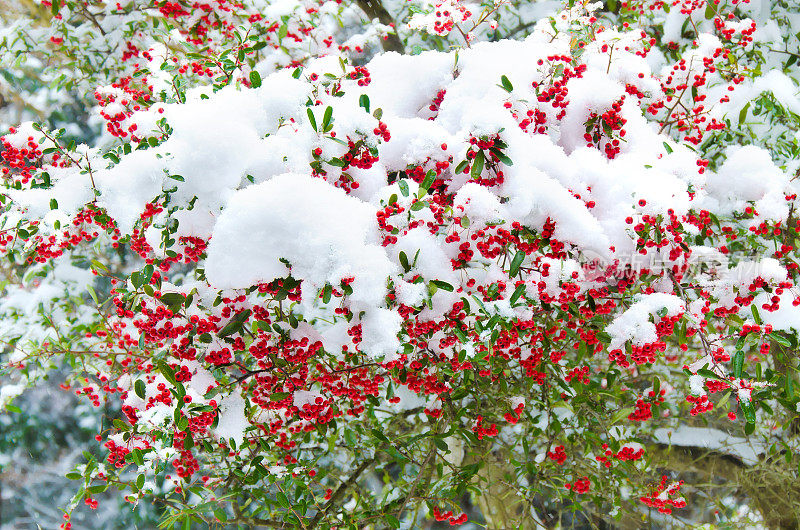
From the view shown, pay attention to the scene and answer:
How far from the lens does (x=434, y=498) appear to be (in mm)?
2439

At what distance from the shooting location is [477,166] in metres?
1.70

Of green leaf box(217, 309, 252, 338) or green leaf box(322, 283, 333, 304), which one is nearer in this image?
green leaf box(322, 283, 333, 304)

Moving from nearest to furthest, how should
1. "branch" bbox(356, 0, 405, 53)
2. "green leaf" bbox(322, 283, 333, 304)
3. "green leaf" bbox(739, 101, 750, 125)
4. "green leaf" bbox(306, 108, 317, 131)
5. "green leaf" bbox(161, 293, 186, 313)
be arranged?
"green leaf" bbox(322, 283, 333, 304) → "green leaf" bbox(306, 108, 317, 131) → "green leaf" bbox(161, 293, 186, 313) → "green leaf" bbox(739, 101, 750, 125) → "branch" bbox(356, 0, 405, 53)

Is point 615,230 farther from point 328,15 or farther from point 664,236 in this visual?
point 328,15

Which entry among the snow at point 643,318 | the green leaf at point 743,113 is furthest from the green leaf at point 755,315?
the green leaf at point 743,113

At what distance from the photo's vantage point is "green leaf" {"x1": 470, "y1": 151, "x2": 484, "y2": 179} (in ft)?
5.56

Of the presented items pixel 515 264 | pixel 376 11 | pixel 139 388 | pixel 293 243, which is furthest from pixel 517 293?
pixel 376 11

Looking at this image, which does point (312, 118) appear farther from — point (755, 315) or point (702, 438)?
point (702, 438)

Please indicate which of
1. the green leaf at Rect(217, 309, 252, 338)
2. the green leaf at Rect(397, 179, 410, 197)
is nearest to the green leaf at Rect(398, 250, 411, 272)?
the green leaf at Rect(397, 179, 410, 197)

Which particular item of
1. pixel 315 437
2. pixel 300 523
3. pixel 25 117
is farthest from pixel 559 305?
pixel 25 117

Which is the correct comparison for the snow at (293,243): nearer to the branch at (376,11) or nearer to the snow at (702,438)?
the branch at (376,11)

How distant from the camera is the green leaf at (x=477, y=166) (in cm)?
169

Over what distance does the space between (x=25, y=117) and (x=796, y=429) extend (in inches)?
231

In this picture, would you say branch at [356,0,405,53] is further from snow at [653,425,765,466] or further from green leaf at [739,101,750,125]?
snow at [653,425,765,466]
